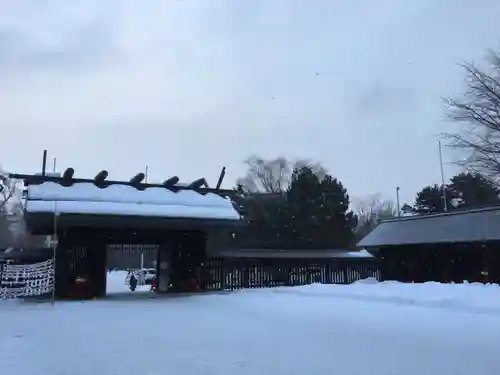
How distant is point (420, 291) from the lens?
16500 mm

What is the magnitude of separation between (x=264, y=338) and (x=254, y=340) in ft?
0.89

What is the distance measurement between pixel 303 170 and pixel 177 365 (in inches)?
1648

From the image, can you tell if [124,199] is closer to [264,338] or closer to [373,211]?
[264,338]

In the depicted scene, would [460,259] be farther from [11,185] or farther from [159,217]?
[11,185]

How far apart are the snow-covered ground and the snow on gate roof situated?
195 inches

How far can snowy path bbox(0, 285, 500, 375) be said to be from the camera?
625 centimetres

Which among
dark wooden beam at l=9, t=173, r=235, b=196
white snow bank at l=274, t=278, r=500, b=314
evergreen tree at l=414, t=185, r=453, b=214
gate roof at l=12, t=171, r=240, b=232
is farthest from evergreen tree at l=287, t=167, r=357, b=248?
white snow bank at l=274, t=278, r=500, b=314

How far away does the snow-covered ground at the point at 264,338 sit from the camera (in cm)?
628

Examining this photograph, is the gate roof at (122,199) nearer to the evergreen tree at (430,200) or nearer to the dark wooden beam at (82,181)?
the dark wooden beam at (82,181)

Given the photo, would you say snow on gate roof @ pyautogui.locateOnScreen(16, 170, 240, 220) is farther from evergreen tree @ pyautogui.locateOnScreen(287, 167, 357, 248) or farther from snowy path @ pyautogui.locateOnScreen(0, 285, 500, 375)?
evergreen tree @ pyautogui.locateOnScreen(287, 167, 357, 248)

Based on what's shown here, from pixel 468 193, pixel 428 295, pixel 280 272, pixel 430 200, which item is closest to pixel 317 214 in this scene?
pixel 430 200

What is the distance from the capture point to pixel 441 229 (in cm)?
2502

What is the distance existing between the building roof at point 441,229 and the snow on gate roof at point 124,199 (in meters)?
9.34

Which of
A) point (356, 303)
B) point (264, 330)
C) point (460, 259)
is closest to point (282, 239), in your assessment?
point (460, 259)
